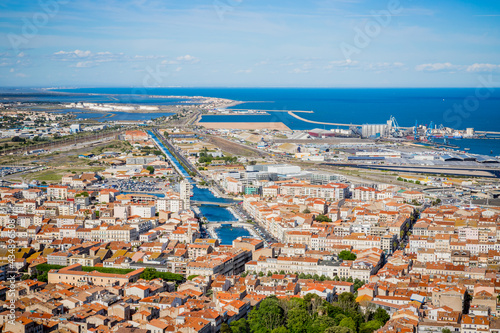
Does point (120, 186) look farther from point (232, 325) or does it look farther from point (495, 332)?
point (495, 332)

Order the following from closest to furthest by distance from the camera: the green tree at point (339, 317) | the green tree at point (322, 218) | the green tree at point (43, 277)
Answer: the green tree at point (339, 317)
the green tree at point (43, 277)
the green tree at point (322, 218)

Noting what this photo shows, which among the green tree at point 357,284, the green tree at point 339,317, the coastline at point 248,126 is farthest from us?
→ the coastline at point 248,126

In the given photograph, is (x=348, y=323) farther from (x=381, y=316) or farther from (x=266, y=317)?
(x=266, y=317)

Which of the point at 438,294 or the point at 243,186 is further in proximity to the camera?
the point at 243,186

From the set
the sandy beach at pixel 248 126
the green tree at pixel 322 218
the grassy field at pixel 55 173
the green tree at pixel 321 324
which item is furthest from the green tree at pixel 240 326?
the sandy beach at pixel 248 126

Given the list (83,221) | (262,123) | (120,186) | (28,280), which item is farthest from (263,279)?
(262,123)

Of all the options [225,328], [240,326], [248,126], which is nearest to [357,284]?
[240,326]

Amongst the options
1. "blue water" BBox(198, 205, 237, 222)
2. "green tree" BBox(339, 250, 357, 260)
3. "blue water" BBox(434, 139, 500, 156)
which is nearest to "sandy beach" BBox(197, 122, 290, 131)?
"blue water" BBox(434, 139, 500, 156)

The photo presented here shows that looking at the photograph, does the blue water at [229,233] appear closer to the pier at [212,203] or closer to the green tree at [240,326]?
the pier at [212,203]
